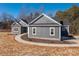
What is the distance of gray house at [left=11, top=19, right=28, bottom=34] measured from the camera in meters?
12.0

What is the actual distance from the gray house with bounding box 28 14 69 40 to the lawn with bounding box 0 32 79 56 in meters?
0.32

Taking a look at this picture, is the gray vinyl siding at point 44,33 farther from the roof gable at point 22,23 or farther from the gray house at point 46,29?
the roof gable at point 22,23

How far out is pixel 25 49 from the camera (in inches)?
470

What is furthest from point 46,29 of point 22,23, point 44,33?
point 22,23

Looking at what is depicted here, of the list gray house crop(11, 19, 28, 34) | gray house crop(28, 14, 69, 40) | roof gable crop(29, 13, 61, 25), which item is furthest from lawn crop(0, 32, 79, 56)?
roof gable crop(29, 13, 61, 25)

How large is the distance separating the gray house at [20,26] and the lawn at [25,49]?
0.17 metres

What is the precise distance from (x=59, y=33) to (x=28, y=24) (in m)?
0.90

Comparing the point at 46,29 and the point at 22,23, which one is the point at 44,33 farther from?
the point at 22,23

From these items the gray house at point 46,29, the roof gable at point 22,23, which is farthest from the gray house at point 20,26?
the gray house at point 46,29

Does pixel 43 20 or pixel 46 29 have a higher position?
pixel 43 20

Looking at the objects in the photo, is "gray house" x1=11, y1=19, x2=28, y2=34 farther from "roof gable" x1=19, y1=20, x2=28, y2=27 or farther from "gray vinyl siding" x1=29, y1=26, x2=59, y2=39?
"gray vinyl siding" x1=29, y1=26, x2=59, y2=39

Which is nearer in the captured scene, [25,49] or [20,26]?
[25,49]

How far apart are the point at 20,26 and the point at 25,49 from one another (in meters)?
0.66

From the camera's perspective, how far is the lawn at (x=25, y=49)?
1186 cm
